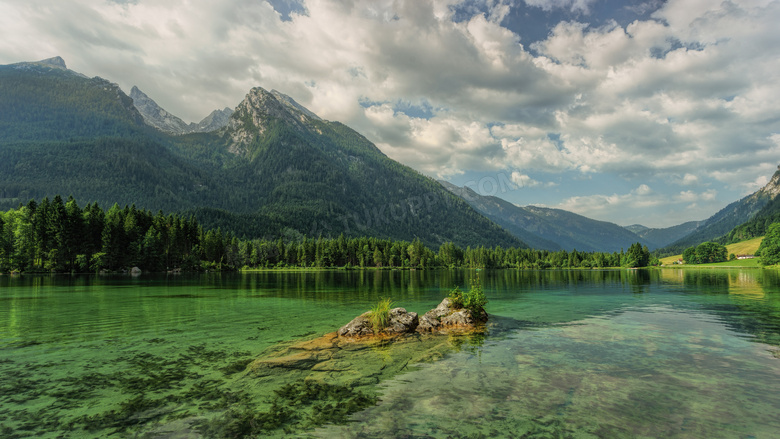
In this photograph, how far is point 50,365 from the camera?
16406mm

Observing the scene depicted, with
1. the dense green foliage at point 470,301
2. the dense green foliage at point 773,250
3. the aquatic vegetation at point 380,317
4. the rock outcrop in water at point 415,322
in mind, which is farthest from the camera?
the dense green foliage at point 773,250

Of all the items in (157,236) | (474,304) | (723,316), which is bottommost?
(723,316)

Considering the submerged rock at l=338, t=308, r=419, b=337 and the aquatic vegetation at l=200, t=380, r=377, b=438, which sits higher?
the aquatic vegetation at l=200, t=380, r=377, b=438

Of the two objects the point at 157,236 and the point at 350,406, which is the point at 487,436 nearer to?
the point at 350,406

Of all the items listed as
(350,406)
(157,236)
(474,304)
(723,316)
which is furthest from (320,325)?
(157,236)

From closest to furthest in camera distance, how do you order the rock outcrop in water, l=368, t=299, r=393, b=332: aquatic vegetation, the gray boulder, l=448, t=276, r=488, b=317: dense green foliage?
the gray boulder, the rock outcrop in water, l=368, t=299, r=393, b=332: aquatic vegetation, l=448, t=276, r=488, b=317: dense green foliage

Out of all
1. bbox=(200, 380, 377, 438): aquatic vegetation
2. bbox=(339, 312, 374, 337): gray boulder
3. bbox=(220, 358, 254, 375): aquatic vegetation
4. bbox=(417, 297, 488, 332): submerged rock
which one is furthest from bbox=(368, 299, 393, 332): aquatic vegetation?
bbox=(200, 380, 377, 438): aquatic vegetation

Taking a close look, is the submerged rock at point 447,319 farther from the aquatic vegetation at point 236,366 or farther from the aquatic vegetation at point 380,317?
the aquatic vegetation at point 236,366

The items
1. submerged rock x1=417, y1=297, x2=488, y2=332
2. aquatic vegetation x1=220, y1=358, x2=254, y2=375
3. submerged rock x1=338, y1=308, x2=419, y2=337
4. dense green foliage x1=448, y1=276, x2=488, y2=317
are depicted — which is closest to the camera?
aquatic vegetation x1=220, y1=358, x2=254, y2=375

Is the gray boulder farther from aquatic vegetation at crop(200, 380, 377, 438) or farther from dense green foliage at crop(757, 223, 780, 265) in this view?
dense green foliage at crop(757, 223, 780, 265)

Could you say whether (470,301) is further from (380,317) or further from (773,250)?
(773,250)

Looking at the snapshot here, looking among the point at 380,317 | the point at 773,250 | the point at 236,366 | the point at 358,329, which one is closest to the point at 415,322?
the point at 380,317

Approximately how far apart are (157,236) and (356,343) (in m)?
139

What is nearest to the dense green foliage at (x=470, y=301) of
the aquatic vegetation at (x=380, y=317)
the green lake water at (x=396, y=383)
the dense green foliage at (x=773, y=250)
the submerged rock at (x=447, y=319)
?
the submerged rock at (x=447, y=319)
